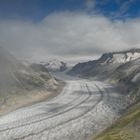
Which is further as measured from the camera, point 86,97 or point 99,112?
point 86,97

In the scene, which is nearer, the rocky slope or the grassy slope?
the grassy slope

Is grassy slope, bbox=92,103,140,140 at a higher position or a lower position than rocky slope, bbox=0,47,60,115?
lower

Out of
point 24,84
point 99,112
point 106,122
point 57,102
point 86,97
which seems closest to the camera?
point 106,122

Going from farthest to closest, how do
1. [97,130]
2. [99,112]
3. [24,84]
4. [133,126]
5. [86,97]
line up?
1. [24,84]
2. [86,97]
3. [99,112]
4. [97,130]
5. [133,126]

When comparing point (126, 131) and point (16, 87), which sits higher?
point (16, 87)

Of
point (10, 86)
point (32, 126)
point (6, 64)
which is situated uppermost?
Answer: point (6, 64)

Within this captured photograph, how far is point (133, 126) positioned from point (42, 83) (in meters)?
76.5

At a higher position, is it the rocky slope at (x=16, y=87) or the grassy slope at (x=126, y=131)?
the rocky slope at (x=16, y=87)

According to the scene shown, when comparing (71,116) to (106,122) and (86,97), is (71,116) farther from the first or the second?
(86,97)

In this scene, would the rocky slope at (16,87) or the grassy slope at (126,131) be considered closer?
the grassy slope at (126,131)

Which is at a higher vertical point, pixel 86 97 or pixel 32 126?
pixel 86 97

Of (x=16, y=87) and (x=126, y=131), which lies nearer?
(x=126, y=131)

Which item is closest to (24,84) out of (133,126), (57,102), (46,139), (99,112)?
(57,102)

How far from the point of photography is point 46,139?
185 feet
